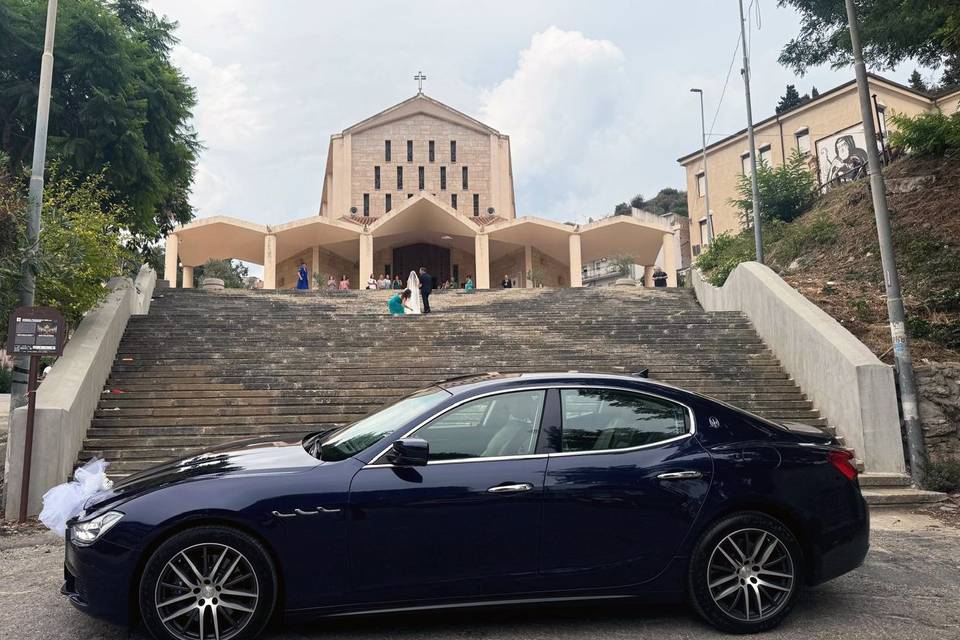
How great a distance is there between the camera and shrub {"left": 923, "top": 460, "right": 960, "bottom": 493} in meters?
7.76

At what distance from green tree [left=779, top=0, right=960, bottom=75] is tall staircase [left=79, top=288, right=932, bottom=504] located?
723 centimetres

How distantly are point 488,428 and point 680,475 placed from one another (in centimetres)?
113

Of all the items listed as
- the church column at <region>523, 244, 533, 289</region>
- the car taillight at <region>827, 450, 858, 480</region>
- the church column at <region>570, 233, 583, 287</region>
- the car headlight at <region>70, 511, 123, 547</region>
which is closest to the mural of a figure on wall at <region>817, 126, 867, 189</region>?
the church column at <region>570, 233, 583, 287</region>

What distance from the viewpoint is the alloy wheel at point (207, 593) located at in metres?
3.35

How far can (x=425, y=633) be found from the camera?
3.69 metres

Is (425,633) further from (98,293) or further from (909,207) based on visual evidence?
(909,207)

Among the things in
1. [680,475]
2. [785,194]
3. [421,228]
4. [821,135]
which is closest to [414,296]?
[785,194]

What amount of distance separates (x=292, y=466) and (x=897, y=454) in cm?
772

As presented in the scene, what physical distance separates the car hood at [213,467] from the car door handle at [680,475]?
1957mm

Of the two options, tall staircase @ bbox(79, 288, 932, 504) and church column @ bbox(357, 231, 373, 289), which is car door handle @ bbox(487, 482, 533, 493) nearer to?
tall staircase @ bbox(79, 288, 932, 504)

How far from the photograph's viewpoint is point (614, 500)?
3.64 meters

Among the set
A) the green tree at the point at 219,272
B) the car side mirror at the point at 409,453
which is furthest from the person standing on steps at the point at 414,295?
the green tree at the point at 219,272

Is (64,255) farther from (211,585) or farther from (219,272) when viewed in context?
(219,272)

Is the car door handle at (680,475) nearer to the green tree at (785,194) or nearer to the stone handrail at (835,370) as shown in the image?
the stone handrail at (835,370)
